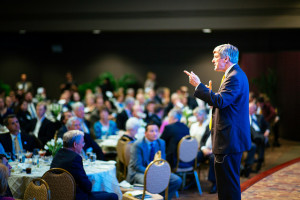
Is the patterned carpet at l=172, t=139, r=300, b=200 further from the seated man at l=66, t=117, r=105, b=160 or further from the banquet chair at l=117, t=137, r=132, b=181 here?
the seated man at l=66, t=117, r=105, b=160

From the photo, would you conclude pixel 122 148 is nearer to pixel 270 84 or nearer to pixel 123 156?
pixel 123 156

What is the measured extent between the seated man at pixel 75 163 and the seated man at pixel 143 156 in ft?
3.88

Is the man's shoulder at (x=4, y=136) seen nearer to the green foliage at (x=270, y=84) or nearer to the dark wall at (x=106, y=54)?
the green foliage at (x=270, y=84)

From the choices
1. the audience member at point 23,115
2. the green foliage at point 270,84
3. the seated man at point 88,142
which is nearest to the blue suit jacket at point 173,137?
the seated man at point 88,142

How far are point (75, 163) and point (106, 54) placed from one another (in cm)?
1309

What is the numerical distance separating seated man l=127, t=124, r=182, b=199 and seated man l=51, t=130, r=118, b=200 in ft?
3.88

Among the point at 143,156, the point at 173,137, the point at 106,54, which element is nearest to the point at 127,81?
the point at 106,54

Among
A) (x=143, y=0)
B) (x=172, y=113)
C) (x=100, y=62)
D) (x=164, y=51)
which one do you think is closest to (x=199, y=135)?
(x=172, y=113)

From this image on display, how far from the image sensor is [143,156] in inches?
224

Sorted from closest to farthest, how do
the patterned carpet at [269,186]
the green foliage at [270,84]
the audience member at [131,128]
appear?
the patterned carpet at [269,186], the audience member at [131,128], the green foliage at [270,84]

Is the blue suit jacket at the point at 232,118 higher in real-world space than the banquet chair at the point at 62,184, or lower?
higher

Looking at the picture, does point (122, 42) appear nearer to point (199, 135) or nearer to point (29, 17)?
point (29, 17)

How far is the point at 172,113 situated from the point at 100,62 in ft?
34.6

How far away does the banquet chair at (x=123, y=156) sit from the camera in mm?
6078
